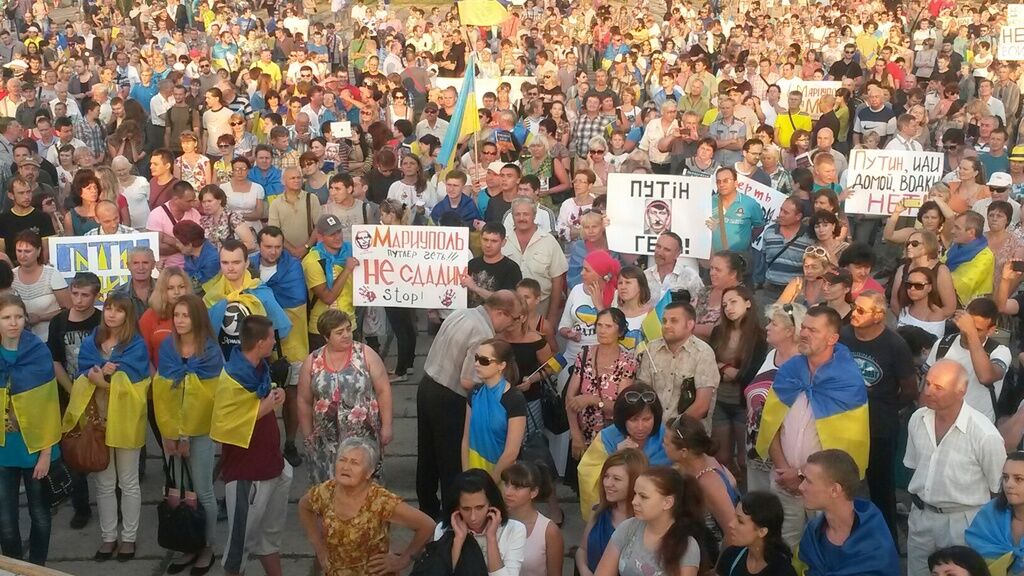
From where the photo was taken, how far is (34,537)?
6.91 m

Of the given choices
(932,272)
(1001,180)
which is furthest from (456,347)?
(1001,180)

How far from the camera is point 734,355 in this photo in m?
7.39

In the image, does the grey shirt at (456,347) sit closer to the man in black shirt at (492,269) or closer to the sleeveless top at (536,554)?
the sleeveless top at (536,554)

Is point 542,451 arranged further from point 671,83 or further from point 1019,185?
point 671,83

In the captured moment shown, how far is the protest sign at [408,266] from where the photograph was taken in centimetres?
912

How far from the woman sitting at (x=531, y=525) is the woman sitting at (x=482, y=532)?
0.08m

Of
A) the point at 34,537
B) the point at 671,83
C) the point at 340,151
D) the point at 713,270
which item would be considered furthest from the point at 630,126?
the point at 34,537

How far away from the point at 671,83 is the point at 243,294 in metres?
10.8

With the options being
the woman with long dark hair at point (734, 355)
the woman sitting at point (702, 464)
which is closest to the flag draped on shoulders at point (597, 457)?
the woman sitting at point (702, 464)

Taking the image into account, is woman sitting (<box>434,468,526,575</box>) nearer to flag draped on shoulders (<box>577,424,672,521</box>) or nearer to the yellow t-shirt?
Answer: flag draped on shoulders (<box>577,424,672,521</box>)

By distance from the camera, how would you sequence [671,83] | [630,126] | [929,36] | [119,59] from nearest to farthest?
1. [630,126]
2. [671,83]
3. [119,59]
4. [929,36]

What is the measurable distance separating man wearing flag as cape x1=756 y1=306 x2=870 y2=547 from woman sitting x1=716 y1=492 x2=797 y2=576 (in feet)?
3.31

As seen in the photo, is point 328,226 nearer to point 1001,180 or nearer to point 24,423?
point 24,423

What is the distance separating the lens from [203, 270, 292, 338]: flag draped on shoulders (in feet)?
25.9
